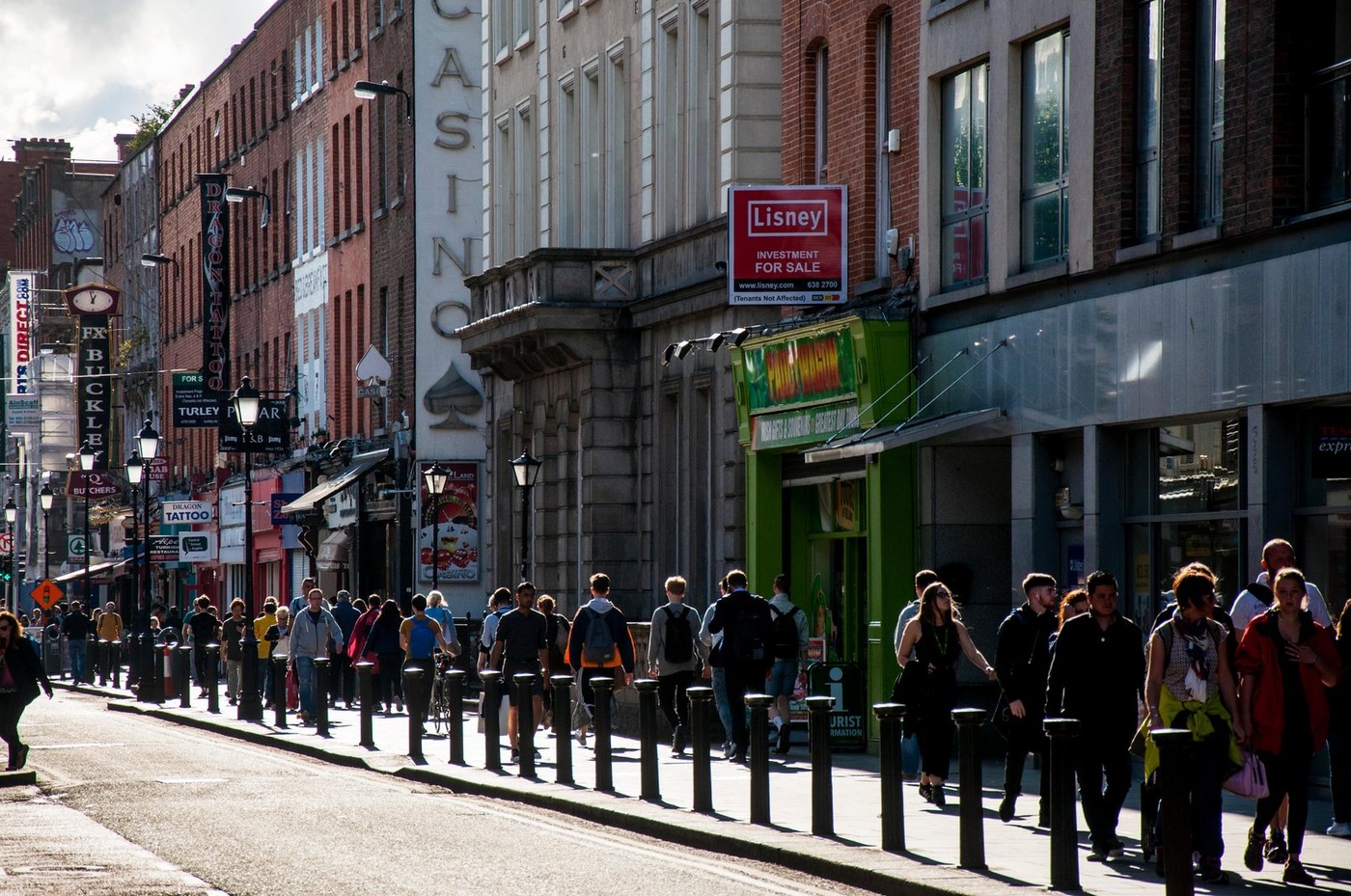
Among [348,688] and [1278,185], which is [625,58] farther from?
[1278,185]

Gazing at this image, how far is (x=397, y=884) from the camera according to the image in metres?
13.3

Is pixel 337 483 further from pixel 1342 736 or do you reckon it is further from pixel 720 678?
pixel 1342 736

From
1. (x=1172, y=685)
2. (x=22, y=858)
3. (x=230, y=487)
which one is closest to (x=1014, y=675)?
(x=1172, y=685)

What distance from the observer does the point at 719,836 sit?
51.0ft

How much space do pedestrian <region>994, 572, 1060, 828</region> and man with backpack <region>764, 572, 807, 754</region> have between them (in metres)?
6.50

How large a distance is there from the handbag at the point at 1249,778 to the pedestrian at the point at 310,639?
20.9 m

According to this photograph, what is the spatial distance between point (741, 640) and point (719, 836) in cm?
704

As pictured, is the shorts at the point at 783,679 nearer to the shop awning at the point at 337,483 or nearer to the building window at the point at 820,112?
the building window at the point at 820,112

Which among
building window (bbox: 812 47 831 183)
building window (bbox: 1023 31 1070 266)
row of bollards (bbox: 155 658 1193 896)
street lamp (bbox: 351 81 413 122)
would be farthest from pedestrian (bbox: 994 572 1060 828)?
street lamp (bbox: 351 81 413 122)

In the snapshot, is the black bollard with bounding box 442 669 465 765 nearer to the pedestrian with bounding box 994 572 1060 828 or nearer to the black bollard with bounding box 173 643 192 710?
the pedestrian with bounding box 994 572 1060 828

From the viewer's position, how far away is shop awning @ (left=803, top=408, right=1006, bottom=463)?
2316 cm

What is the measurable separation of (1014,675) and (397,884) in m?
5.20

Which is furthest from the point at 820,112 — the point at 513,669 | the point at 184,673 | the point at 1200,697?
the point at 1200,697

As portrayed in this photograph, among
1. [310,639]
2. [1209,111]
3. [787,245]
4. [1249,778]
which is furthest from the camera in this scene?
[310,639]
